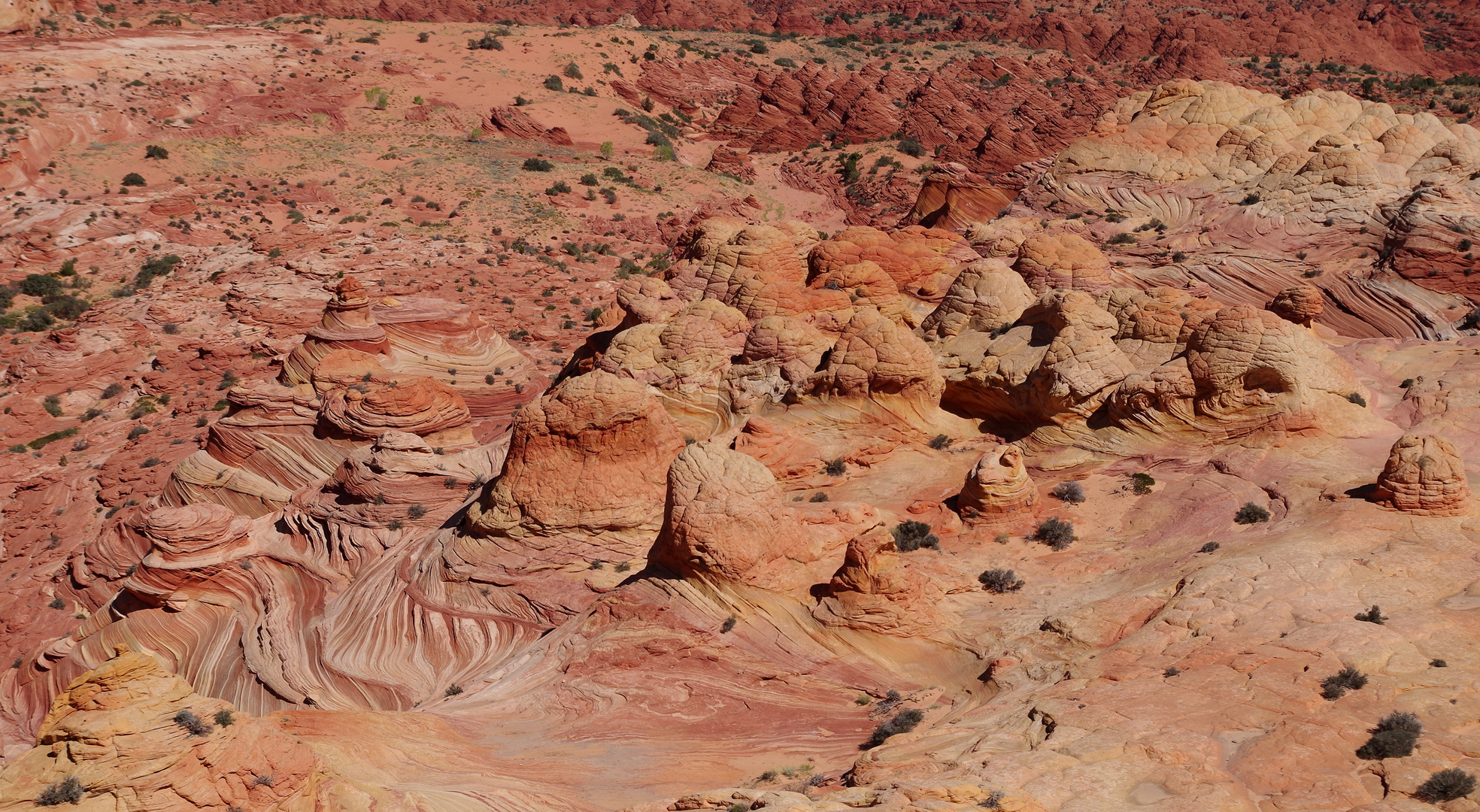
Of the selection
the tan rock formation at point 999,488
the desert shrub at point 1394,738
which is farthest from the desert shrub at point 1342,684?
the tan rock formation at point 999,488

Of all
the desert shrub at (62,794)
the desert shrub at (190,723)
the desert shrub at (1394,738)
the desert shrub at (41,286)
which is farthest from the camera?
the desert shrub at (41,286)

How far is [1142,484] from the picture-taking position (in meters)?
24.6

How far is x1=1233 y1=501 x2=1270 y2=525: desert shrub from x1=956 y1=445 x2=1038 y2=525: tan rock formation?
4.64m

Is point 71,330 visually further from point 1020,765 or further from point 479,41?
point 479,41

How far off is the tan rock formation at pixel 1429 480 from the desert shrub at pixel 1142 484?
17.8 feet

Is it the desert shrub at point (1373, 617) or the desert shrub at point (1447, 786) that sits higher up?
the desert shrub at point (1447, 786)

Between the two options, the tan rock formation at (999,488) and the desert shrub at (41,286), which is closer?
the tan rock formation at (999,488)

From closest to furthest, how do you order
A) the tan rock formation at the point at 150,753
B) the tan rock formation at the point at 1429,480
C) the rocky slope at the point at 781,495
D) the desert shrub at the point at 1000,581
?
the tan rock formation at the point at 150,753 < the rocky slope at the point at 781,495 < the tan rock formation at the point at 1429,480 < the desert shrub at the point at 1000,581

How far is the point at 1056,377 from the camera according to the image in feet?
91.1

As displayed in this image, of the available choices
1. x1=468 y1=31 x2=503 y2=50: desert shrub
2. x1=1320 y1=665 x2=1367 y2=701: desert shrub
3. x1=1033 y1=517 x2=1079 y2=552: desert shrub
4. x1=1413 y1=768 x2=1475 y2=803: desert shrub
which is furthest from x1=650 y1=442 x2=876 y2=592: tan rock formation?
x1=468 y1=31 x2=503 y2=50: desert shrub

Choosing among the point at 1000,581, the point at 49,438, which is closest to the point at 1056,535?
the point at 1000,581

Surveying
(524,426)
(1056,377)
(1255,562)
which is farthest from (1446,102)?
(524,426)

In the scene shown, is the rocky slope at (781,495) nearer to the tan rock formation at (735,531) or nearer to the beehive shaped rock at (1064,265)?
the tan rock formation at (735,531)

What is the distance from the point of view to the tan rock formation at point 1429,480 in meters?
19.6
